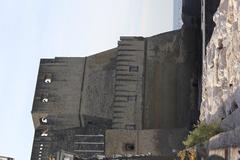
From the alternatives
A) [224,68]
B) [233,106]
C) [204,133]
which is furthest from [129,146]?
[204,133]

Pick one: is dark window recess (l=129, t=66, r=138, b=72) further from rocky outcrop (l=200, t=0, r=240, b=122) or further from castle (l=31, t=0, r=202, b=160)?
rocky outcrop (l=200, t=0, r=240, b=122)

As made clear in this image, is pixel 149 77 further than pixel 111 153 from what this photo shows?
Yes

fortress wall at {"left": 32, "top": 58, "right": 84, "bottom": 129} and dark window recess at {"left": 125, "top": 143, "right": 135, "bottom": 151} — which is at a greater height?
fortress wall at {"left": 32, "top": 58, "right": 84, "bottom": 129}

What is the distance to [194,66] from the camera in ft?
69.4

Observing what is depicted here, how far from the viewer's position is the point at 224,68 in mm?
12500

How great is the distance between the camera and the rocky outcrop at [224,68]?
426 inches

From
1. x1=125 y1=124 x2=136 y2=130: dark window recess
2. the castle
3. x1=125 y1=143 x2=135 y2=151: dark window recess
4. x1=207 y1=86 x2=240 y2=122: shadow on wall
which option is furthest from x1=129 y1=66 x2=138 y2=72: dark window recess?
x1=207 y1=86 x2=240 y2=122: shadow on wall

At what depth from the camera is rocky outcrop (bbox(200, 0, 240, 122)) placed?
35.5ft

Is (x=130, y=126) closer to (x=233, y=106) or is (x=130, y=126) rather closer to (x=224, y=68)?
(x=224, y=68)

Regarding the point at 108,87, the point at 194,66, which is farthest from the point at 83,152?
the point at 194,66

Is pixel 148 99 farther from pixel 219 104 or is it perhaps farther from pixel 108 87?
pixel 219 104

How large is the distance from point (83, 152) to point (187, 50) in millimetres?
6274

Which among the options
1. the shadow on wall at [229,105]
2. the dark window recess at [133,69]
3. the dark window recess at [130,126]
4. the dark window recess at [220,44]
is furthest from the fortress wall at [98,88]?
the shadow on wall at [229,105]

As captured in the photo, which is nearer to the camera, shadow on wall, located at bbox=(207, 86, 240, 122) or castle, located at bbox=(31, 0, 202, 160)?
shadow on wall, located at bbox=(207, 86, 240, 122)
